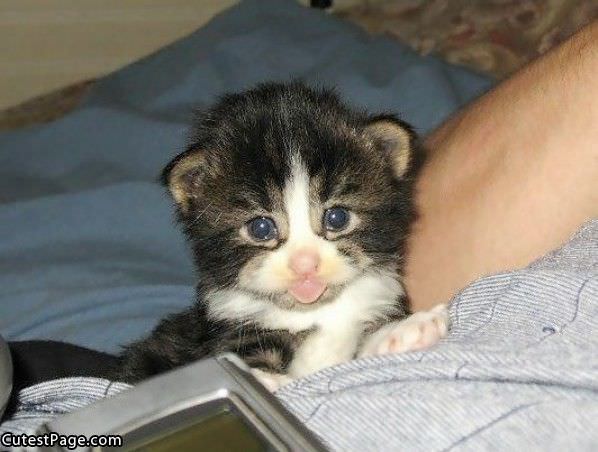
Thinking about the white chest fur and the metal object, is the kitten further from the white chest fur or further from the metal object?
the metal object

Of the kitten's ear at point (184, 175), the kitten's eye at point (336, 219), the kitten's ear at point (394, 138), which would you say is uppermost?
the kitten's ear at point (184, 175)

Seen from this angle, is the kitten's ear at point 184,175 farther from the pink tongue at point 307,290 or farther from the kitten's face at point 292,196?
the pink tongue at point 307,290

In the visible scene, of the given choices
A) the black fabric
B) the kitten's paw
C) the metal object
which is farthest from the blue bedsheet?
the metal object

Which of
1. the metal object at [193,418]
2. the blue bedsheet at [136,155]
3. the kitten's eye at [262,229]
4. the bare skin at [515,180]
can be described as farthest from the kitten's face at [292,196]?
the blue bedsheet at [136,155]

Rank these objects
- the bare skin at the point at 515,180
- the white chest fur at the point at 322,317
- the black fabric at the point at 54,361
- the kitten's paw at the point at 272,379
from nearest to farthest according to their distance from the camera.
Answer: the kitten's paw at the point at 272,379
the white chest fur at the point at 322,317
the bare skin at the point at 515,180
the black fabric at the point at 54,361

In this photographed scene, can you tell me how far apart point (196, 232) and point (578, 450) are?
0.76m

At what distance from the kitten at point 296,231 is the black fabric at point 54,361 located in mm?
272

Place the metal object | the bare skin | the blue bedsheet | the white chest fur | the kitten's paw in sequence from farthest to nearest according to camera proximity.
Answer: the blue bedsheet
the bare skin
the white chest fur
the kitten's paw
the metal object

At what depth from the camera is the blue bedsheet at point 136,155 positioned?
2104 millimetres

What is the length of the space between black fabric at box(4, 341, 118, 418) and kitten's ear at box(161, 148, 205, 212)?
43 centimetres

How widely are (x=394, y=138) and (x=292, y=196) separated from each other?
0.91 ft

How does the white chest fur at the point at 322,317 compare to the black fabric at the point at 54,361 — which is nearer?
the white chest fur at the point at 322,317

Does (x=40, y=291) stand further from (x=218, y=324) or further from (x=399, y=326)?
(x=399, y=326)

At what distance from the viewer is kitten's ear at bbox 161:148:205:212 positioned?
4.78ft
